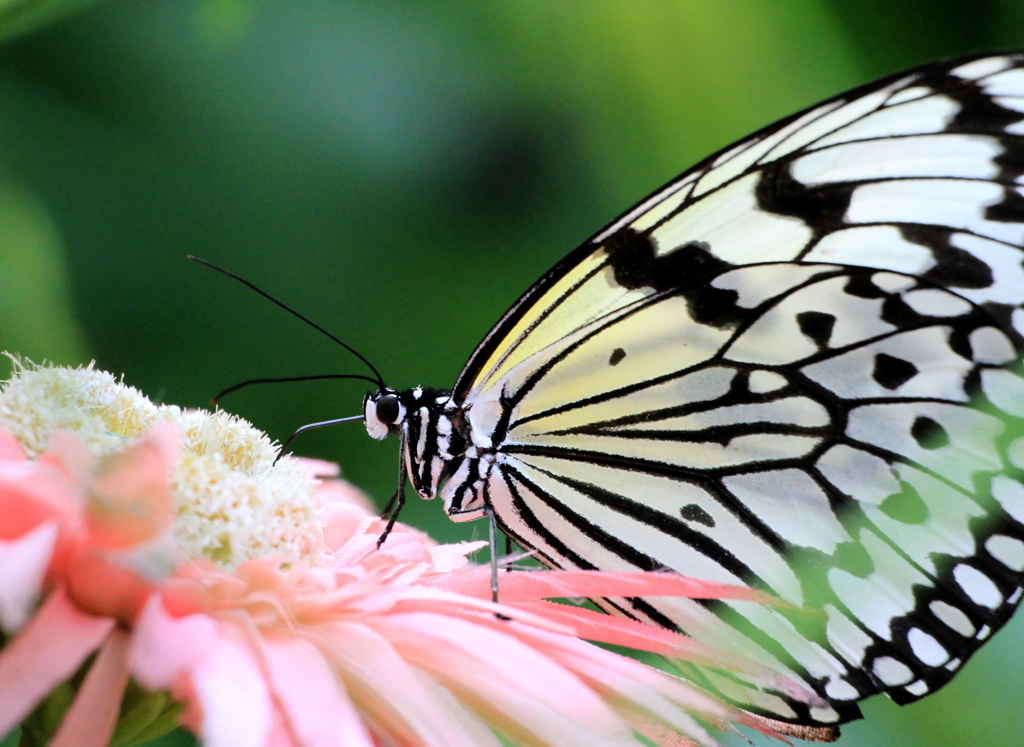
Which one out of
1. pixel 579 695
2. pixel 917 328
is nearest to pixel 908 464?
pixel 917 328

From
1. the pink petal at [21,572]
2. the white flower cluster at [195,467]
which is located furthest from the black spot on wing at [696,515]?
the pink petal at [21,572]

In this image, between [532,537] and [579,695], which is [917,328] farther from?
[579,695]

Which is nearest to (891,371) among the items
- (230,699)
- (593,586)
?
(593,586)

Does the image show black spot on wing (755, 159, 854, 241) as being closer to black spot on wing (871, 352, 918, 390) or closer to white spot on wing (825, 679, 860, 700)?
black spot on wing (871, 352, 918, 390)

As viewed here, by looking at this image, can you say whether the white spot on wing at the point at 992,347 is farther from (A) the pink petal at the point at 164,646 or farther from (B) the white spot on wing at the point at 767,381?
(A) the pink petal at the point at 164,646

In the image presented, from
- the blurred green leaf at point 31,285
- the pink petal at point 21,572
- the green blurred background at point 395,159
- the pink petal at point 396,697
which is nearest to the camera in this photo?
the pink petal at point 21,572

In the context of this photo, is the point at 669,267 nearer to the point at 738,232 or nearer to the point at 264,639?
the point at 738,232

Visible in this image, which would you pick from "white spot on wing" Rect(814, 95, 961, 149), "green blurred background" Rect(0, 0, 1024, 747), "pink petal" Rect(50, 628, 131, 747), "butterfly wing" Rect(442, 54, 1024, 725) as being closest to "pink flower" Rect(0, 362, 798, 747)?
"pink petal" Rect(50, 628, 131, 747)
